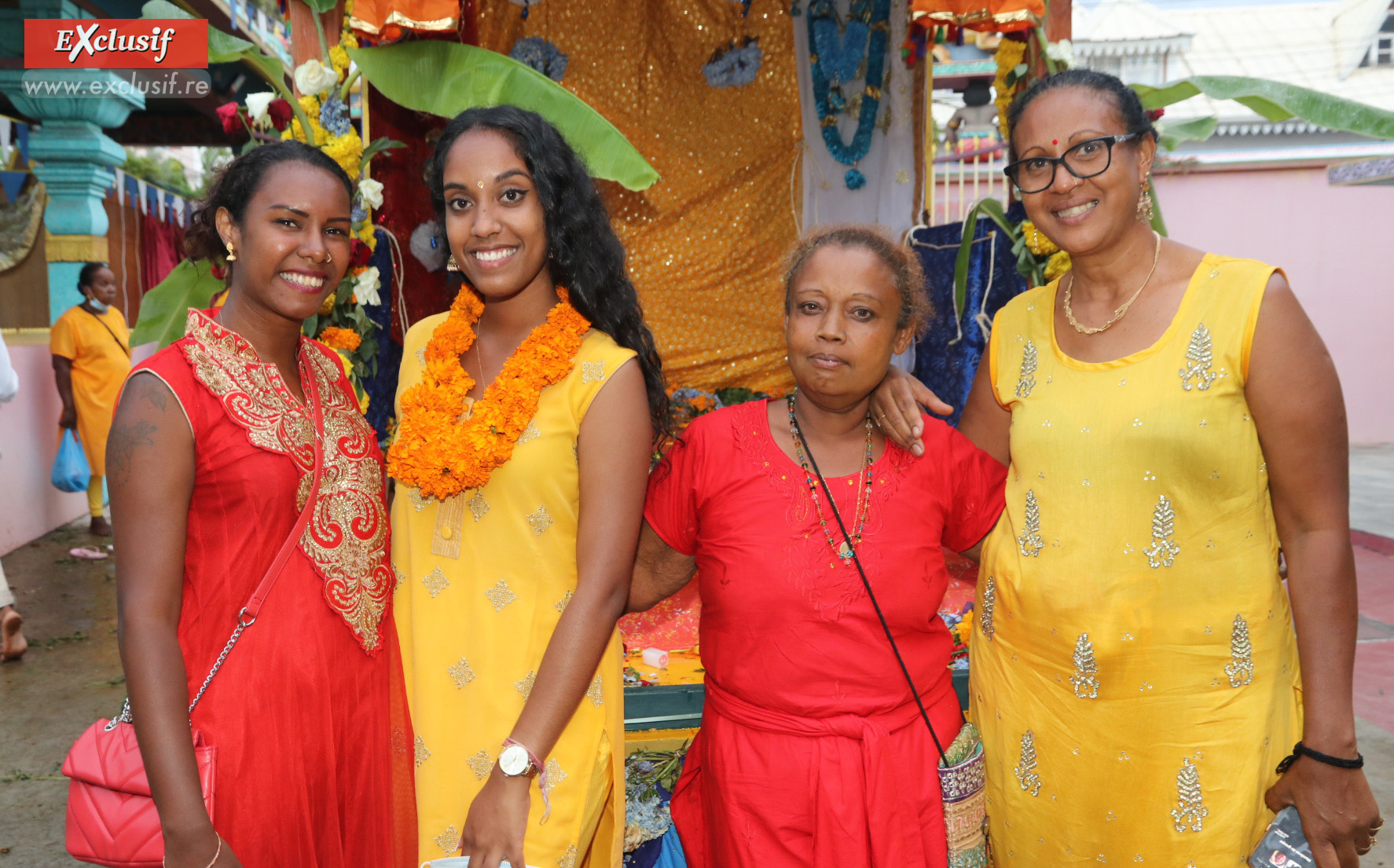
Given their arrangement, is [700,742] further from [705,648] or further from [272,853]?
[272,853]

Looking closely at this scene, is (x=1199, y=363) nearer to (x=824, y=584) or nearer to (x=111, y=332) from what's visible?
(x=824, y=584)

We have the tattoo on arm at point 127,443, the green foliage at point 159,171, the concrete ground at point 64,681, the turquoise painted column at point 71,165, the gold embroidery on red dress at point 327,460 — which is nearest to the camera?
the tattoo on arm at point 127,443

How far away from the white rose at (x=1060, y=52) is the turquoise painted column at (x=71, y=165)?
7.52m

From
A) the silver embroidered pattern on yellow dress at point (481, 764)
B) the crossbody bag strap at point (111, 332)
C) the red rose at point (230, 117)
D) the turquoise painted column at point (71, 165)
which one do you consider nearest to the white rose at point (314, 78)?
the red rose at point (230, 117)

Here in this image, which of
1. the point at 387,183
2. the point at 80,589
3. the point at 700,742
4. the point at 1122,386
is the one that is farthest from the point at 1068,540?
the point at 80,589

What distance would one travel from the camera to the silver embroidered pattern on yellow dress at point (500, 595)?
178cm

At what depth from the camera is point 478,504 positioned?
1806mm

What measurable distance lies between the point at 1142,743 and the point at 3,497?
27.0 feet

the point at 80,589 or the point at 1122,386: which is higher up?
the point at 1122,386

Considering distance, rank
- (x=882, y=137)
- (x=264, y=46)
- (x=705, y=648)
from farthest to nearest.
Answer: (x=264, y=46) → (x=882, y=137) → (x=705, y=648)

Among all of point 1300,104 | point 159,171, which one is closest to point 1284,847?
point 1300,104

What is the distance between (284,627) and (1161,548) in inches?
63.2

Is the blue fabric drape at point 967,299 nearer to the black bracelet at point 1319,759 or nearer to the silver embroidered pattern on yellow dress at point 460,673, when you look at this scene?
the black bracelet at point 1319,759

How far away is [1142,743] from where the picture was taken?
6.02 ft
